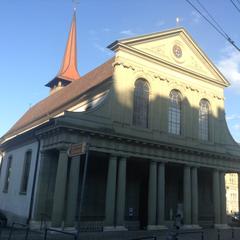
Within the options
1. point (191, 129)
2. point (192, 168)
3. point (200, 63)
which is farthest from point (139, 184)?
point (200, 63)

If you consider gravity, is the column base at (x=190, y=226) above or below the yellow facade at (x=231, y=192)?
below

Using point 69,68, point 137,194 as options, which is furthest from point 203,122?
point 69,68

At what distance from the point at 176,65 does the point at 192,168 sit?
8.23 meters

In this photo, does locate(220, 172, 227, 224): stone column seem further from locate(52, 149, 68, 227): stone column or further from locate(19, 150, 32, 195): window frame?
locate(19, 150, 32, 195): window frame

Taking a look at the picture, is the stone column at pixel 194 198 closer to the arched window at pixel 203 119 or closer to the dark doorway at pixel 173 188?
the dark doorway at pixel 173 188

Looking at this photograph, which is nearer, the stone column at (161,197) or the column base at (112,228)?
the column base at (112,228)

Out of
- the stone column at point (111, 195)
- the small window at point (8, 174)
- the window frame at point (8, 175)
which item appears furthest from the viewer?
the small window at point (8, 174)

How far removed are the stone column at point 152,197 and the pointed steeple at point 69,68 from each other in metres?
25.7

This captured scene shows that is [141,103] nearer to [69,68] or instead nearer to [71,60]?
[69,68]

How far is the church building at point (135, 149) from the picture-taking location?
2202 cm

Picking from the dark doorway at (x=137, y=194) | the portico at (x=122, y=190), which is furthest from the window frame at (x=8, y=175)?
the dark doorway at (x=137, y=194)

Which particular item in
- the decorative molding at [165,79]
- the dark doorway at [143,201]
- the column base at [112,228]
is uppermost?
the decorative molding at [165,79]

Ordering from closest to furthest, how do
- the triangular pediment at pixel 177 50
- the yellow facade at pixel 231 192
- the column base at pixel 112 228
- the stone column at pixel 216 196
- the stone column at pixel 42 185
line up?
1. the column base at pixel 112 228
2. the stone column at pixel 42 185
3. the triangular pediment at pixel 177 50
4. the stone column at pixel 216 196
5. the yellow facade at pixel 231 192

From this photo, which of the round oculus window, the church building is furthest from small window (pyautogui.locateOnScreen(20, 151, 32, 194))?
the round oculus window
